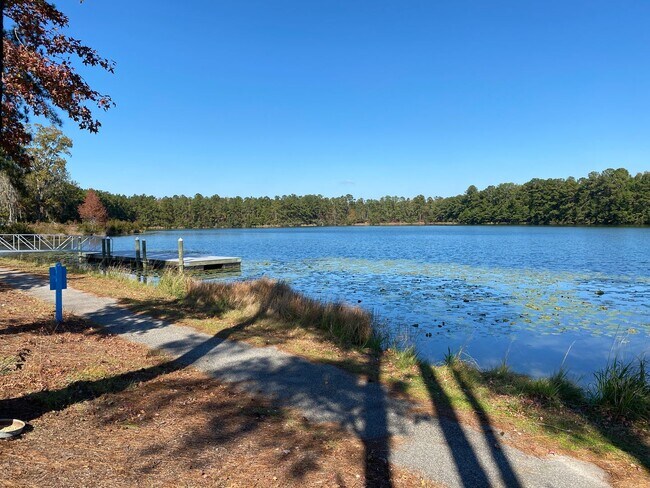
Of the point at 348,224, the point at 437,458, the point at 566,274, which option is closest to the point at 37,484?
the point at 437,458

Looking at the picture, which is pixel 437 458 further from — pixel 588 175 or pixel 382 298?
pixel 588 175

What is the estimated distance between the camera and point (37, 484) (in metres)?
3.16

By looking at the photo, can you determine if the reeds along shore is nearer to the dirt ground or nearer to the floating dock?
the dirt ground

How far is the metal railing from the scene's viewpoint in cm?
2647

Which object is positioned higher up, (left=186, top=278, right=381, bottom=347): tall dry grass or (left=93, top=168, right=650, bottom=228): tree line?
(left=93, top=168, right=650, bottom=228): tree line

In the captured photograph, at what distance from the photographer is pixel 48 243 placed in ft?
92.3

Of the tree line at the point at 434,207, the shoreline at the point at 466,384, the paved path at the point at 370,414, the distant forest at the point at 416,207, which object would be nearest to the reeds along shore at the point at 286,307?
the shoreline at the point at 466,384

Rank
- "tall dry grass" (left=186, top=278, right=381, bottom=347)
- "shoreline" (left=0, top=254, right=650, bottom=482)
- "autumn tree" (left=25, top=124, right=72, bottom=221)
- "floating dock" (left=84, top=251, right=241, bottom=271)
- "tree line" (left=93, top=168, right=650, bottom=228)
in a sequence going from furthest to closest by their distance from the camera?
"tree line" (left=93, top=168, right=650, bottom=228) < "autumn tree" (left=25, top=124, right=72, bottom=221) < "floating dock" (left=84, top=251, right=241, bottom=271) < "tall dry grass" (left=186, top=278, right=381, bottom=347) < "shoreline" (left=0, top=254, right=650, bottom=482)

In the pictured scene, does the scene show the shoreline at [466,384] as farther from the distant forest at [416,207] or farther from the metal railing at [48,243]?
the distant forest at [416,207]

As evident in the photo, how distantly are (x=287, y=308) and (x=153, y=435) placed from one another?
21.9 feet

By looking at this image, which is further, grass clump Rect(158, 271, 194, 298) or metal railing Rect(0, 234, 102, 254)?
metal railing Rect(0, 234, 102, 254)

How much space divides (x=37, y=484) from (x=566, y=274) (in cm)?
2376

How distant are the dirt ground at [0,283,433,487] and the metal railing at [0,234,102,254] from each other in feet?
80.3

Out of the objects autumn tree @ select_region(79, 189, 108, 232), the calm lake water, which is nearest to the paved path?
the calm lake water
